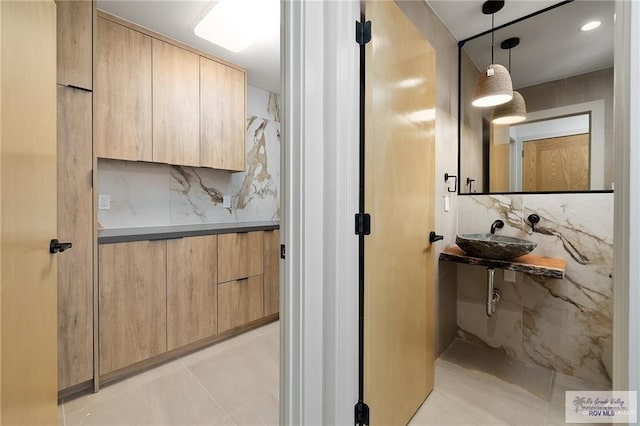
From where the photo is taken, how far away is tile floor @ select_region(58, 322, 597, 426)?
4.96ft

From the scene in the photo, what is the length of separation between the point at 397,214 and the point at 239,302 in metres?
1.64

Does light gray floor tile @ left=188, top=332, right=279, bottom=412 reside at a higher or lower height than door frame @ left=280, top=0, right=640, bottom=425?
lower

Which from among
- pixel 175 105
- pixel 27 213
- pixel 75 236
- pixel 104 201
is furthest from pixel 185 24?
pixel 27 213

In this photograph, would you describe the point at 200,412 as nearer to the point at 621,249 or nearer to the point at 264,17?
the point at 621,249

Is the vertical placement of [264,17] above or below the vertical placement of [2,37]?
above

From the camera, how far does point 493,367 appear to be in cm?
197

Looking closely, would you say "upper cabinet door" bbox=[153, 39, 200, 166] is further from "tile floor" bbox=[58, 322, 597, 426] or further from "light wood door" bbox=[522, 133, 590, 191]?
"light wood door" bbox=[522, 133, 590, 191]

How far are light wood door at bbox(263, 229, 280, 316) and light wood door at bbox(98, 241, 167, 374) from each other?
2.78ft

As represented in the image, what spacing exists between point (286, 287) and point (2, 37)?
3.65 ft

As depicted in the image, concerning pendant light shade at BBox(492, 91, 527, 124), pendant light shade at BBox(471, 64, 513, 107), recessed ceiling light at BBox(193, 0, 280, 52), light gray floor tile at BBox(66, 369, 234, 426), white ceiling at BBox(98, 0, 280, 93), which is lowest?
light gray floor tile at BBox(66, 369, 234, 426)

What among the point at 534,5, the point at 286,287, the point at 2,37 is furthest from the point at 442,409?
the point at 534,5

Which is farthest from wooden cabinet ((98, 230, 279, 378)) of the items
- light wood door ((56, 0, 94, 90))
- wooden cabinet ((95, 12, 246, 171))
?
light wood door ((56, 0, 94, 90))

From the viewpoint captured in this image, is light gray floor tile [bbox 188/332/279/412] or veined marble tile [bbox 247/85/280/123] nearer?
light gray floor tile [bbox 188/332/279/412]

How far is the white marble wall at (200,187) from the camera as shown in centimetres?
228
